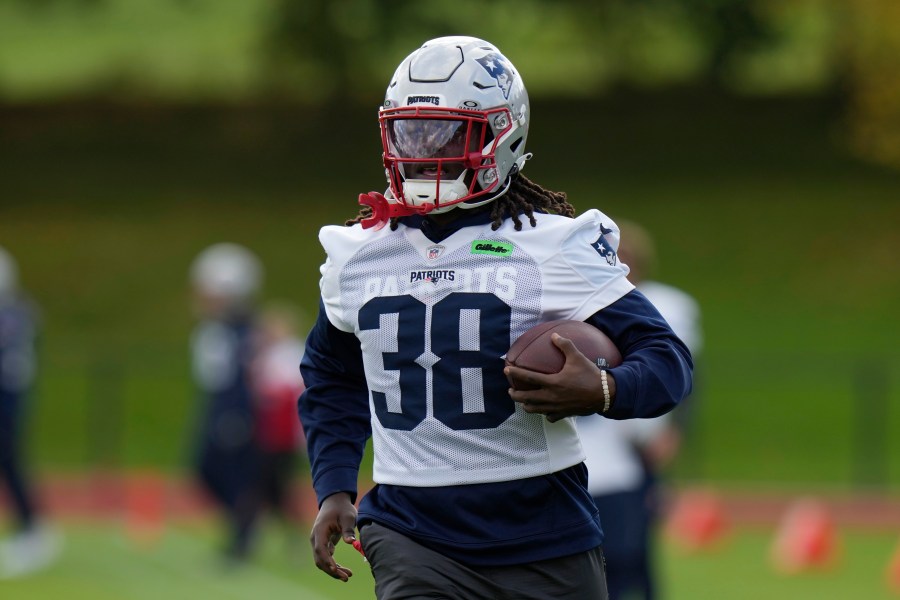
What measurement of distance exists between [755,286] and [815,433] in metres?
7.97

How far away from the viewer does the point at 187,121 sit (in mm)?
33844

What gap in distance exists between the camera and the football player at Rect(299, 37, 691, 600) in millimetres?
3918

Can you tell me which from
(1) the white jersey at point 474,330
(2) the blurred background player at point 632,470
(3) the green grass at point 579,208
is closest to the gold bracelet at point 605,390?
(1) the white jersey at point 474,330

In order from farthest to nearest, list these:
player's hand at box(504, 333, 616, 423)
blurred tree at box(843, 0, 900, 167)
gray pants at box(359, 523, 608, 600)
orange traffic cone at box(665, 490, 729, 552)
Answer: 1. blurred tree at box(843, 0, 900, 167)
2. orange traffic cone at box(665, 490, 729, 552)
3. gray pants at box(359, 523, 608, 600)
4. player's hand at box(504, 333, 616, 423)

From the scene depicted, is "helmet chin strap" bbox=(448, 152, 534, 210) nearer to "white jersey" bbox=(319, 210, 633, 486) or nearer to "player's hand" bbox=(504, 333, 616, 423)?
"white jersey" bbox=(319, 210, 633, 486)

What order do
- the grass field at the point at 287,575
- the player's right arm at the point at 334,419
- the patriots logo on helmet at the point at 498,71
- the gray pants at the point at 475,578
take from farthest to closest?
the grass field at the point at 287,575 → the player's right arm at the point at 334,419 → the patriots logo on helmet at the point at 498,71 → the gray pants at the point at 475,578

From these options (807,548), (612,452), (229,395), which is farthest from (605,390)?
(229,395)

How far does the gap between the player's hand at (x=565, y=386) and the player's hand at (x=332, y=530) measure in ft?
2.35

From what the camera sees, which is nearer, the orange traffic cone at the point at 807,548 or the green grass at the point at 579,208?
the orange traffic cone at the point at 807,548

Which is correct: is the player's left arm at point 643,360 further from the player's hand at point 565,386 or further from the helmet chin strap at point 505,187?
the helmet chin strap at point 505,187

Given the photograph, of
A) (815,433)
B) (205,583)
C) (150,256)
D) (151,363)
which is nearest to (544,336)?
(205,583)

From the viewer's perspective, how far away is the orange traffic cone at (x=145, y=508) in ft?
42.7

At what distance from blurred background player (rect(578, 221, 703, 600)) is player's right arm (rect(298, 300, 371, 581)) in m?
2.06

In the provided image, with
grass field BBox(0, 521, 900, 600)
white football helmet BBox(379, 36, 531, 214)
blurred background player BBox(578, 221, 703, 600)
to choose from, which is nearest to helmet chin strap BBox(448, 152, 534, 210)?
white football helmet BBox(379, 36, 531, 214)
